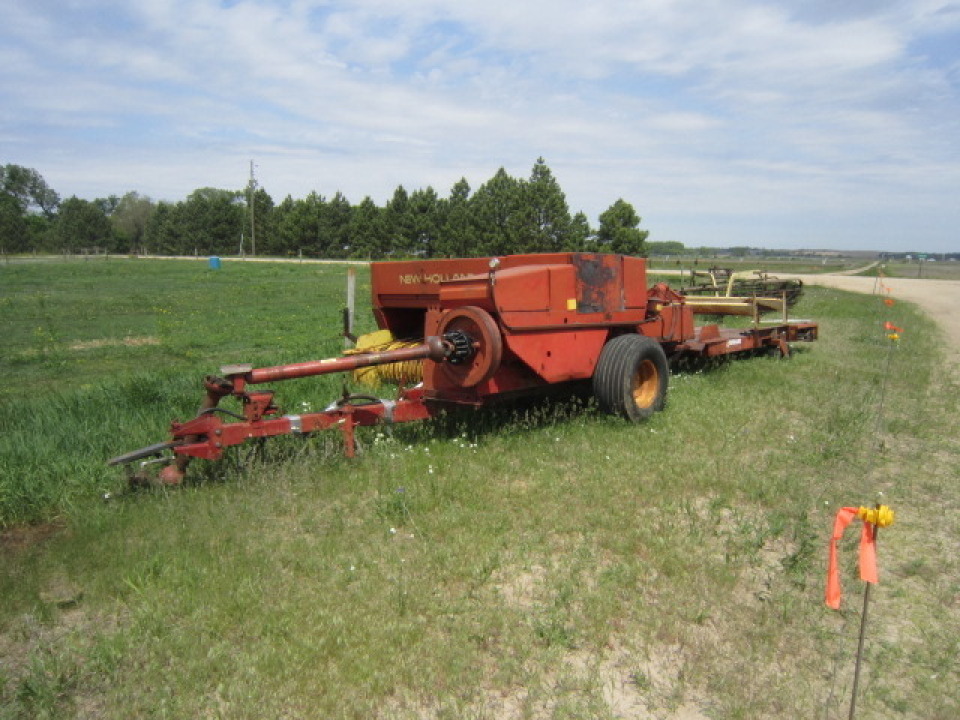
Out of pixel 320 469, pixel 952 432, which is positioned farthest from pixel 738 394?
pixel 320 469

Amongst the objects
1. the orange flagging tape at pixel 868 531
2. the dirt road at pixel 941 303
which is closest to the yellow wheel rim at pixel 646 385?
the orange flagging tape at pixel 868 531

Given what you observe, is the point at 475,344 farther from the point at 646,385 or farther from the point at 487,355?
the point at 646,385

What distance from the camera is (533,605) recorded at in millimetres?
3650

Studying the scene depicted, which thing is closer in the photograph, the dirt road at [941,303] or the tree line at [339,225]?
the dirt road at [941,303]

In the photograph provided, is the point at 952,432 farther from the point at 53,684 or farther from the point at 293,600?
the point at 53,684

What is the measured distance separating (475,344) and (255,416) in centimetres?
170

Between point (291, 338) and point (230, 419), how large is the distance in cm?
710

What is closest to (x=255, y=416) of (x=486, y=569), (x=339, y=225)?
(x=486, y=569)

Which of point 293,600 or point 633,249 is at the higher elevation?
point 633,249

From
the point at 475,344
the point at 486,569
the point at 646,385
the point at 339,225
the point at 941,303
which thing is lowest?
the point at 486,569

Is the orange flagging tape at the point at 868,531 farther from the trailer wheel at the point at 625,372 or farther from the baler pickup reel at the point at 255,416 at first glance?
the trailer wheel at the point at 625,372

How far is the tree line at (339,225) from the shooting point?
135ft

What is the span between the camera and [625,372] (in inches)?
253

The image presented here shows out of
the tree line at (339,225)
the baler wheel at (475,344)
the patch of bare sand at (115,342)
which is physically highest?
the tree line at (339,225)
